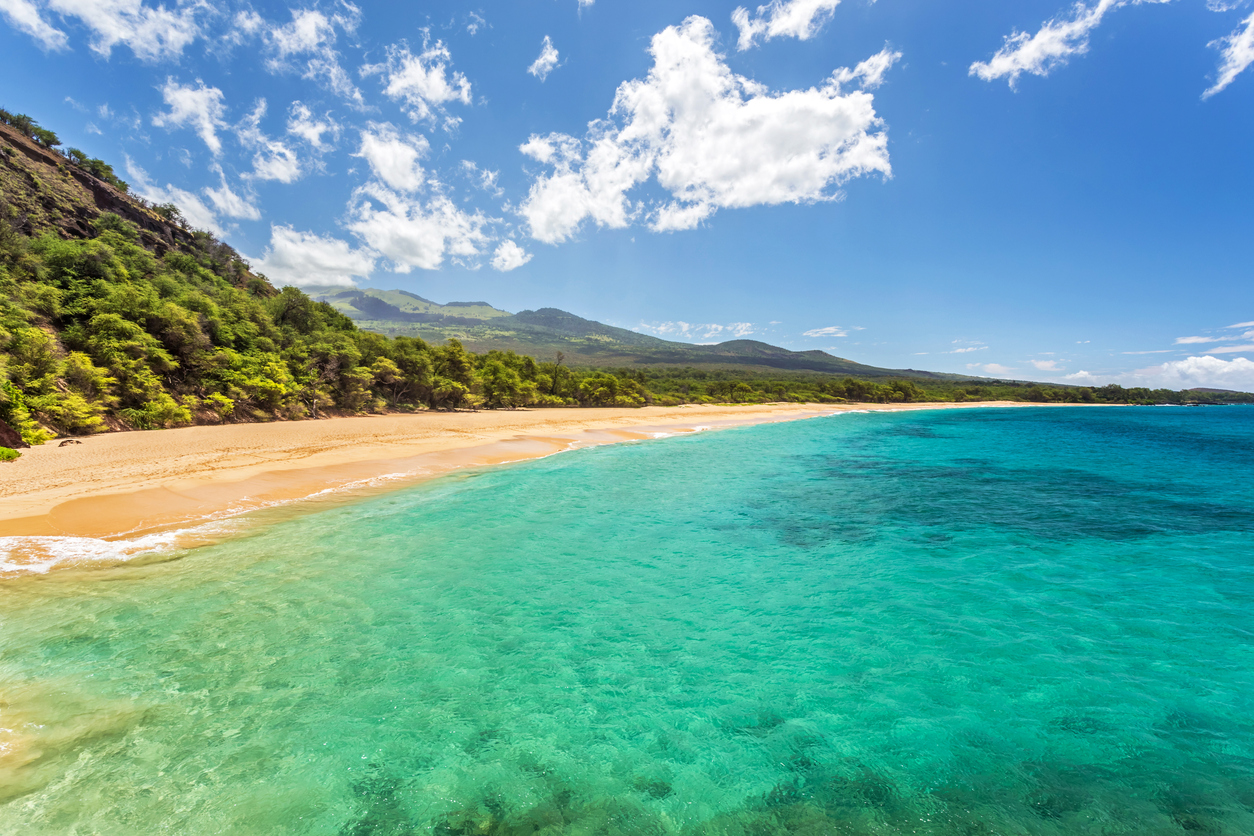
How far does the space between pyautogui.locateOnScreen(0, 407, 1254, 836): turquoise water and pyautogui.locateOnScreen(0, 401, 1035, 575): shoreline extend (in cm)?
246

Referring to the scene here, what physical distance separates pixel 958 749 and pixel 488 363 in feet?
171

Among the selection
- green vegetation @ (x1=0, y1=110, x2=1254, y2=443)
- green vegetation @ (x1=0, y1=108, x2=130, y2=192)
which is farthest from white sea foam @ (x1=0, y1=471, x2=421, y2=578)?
green vegetation @ (x1=0, y1=108, x2=130, y2=192)

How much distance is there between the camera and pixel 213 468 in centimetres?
1513

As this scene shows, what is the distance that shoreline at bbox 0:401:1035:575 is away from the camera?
9.70 meters

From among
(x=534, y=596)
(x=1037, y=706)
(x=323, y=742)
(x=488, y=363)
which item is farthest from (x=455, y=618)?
(x=488, y=363)

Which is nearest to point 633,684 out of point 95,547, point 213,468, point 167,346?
point 95,547

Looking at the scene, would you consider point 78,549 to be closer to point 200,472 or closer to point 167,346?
point 200,472

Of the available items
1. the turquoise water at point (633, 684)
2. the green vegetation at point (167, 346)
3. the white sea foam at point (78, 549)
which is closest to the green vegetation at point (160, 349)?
the green vegetation at point (167, 346)

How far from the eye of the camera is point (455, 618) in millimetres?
6816

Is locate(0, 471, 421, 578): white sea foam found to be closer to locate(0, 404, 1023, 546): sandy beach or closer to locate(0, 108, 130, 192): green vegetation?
locate(0, 404, 1023, 546): sandy beach

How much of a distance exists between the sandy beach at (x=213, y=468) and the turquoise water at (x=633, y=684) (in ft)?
10.6

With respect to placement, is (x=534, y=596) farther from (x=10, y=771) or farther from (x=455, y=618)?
(x=10, y=771)

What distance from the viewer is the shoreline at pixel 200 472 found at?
382 inches

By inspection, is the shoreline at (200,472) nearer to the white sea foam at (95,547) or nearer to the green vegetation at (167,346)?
the white sea foam at (95,547)
